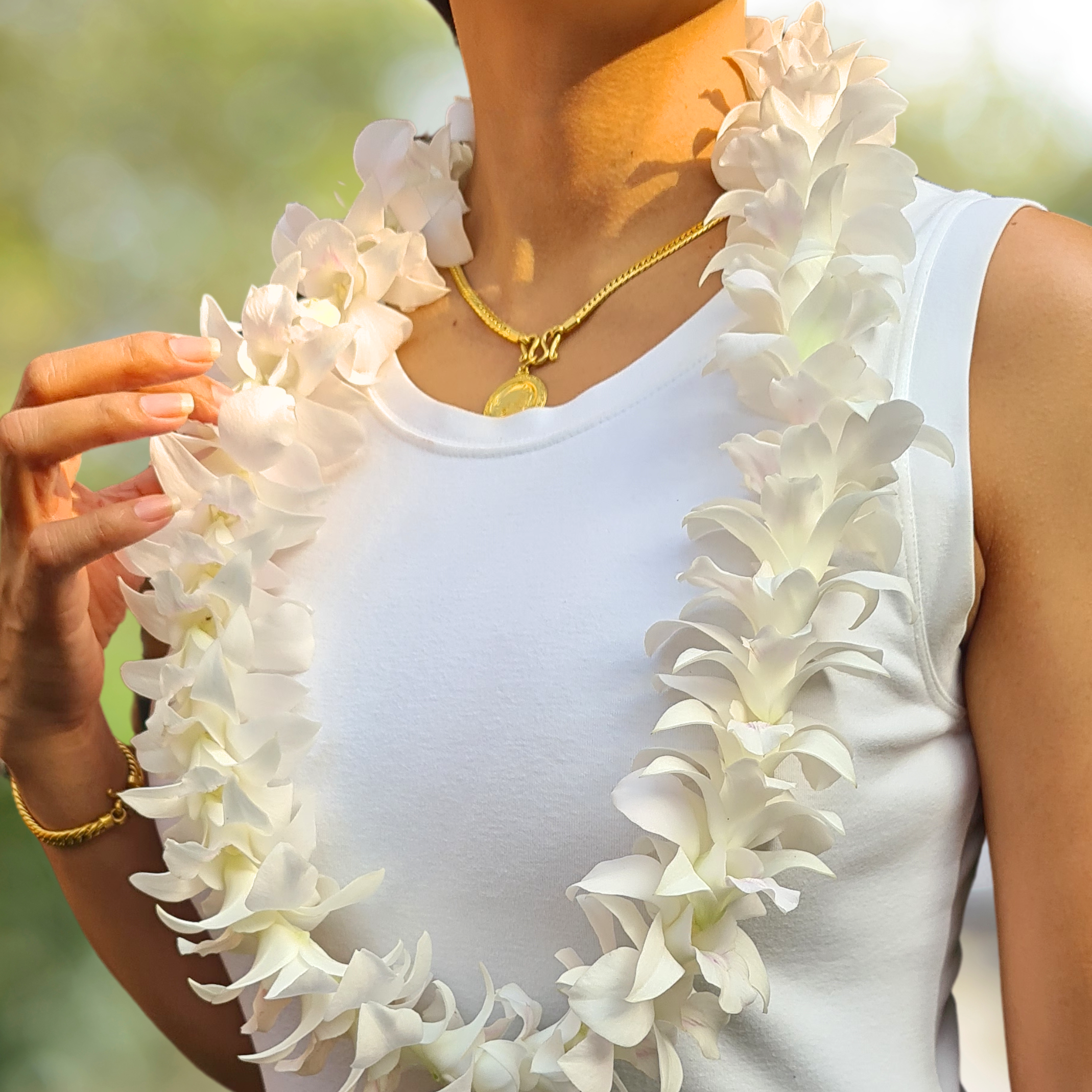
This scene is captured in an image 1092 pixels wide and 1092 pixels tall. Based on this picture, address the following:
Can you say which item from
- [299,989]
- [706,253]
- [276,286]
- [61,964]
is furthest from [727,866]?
[61,964]

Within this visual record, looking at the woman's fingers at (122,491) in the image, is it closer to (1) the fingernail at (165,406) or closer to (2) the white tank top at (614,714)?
(1) the fingernail at (165,406)

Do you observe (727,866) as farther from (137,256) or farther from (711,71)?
(137,256)

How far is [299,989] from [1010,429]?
0.52 meters

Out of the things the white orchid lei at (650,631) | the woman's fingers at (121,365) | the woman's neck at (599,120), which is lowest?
the white orchid lei at (650,631)

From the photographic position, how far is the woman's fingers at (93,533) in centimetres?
83

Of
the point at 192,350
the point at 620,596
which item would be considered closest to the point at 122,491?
the point at 192,350

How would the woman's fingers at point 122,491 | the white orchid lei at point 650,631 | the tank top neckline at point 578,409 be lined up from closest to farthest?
the white orchid lei at point 650,631 → the tank top neckline at point 578,409 → the woman's fingers at point 122,491

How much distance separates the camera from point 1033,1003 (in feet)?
2.25

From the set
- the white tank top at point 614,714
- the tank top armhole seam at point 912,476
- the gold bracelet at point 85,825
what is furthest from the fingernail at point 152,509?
A: the tank top armhole seam at point 912,476

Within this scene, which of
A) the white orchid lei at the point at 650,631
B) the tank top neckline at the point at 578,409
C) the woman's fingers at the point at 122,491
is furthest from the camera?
the woman's fingers at the point at 122,491

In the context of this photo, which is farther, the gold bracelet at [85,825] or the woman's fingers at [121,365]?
the gold bracelet at [85,825]

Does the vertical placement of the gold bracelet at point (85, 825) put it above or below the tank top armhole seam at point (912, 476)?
below

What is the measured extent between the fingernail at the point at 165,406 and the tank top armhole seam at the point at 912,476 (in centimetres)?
47

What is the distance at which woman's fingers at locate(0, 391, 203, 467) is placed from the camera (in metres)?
0.83
